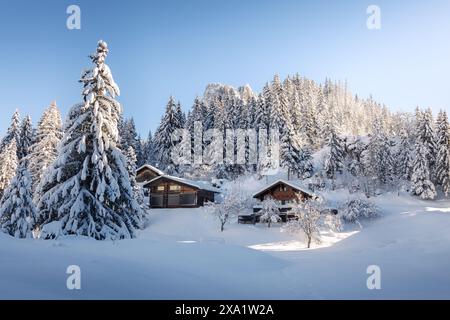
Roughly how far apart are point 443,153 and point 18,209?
6222 cm

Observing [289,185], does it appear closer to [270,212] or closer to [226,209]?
[270,212]

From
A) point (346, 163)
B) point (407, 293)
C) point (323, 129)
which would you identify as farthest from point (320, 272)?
point (323, 129)

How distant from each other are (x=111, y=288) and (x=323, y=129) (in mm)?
83064

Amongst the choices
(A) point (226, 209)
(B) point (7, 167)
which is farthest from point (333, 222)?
(B) point (7, 167)

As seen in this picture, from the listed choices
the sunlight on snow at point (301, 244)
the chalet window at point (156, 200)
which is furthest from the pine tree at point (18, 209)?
the chalet window at point (156, 200)

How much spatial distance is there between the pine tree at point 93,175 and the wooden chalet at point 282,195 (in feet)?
87.4

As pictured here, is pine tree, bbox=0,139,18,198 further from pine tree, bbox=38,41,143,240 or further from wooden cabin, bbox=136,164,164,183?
pine tree, bbox=38,41,143,240

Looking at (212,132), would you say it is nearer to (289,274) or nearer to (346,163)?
(346,163)

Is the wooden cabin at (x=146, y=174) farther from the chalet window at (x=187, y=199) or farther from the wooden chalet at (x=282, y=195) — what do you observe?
the wooden chalet at (x=282, y=195)

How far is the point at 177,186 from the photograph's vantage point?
5428 centimetres

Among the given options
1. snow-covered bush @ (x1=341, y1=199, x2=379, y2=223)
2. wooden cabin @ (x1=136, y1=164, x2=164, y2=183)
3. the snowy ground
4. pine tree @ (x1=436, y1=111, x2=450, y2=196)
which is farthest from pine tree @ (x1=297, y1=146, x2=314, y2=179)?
the snowy ground

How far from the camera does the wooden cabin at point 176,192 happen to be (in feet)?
174

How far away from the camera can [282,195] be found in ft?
156

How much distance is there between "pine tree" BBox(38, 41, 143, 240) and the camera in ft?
61.4
